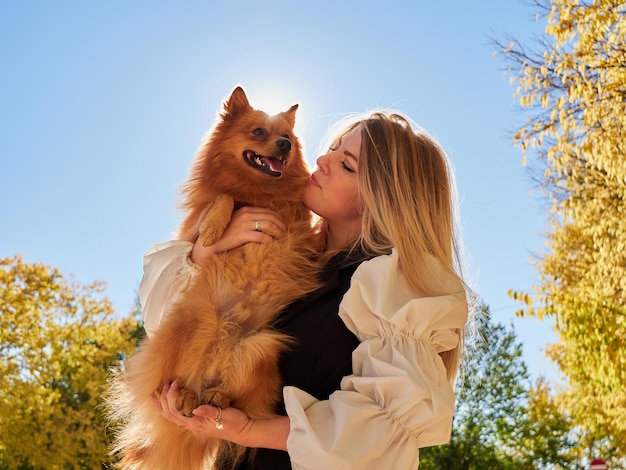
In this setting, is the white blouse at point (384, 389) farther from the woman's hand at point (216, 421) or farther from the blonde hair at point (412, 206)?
the woman's hand at point (216, 421)

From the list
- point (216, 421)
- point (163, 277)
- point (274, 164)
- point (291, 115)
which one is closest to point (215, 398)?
point (216, 421)

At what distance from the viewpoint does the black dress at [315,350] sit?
3.28m

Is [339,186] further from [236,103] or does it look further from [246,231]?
[236,103]

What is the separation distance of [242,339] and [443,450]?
88.1 ft

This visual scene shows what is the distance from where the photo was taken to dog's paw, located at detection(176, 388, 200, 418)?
318 centimetres

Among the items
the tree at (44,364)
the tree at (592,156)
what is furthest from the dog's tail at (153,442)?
the tree at (44,364)

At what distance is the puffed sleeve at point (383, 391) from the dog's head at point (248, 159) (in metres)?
1.16

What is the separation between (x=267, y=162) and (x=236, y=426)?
168 cm

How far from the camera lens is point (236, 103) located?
4367 millimetres

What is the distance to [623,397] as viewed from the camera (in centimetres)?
1241

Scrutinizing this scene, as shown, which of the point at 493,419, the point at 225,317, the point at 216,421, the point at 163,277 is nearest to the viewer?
the point at 216,421

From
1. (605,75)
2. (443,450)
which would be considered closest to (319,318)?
(605,75)

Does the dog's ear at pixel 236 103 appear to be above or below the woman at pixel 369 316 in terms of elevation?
above

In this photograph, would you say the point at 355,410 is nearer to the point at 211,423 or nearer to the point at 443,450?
the point at 211,423
